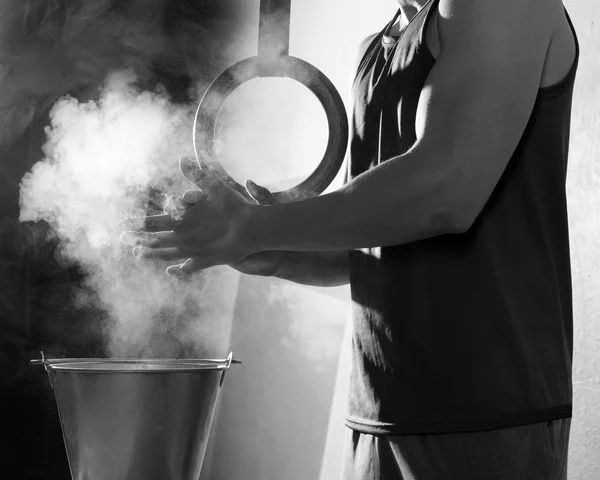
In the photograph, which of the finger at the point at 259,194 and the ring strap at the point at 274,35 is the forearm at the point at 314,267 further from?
the ring strap at the point at 274,35

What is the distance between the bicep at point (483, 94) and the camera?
86 centimetres

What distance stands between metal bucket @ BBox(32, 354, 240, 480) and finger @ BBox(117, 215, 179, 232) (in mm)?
300

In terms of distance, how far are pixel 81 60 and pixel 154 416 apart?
191 centimetres

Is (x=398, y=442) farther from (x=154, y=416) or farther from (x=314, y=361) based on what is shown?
(x=314, y=361)

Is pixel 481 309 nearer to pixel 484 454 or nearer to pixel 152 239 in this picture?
pixel 484 454

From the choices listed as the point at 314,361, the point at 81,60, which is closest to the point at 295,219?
the point at 314,361

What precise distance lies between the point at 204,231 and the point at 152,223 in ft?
0.37

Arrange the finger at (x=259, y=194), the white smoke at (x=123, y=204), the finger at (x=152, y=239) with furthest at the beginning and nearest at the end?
the white smoke at (x=123, y=204)
the finger at (x=259, y=194)
the finger at (x=152, y=239)

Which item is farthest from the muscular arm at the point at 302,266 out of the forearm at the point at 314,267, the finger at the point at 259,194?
the finger at the point at 259,194

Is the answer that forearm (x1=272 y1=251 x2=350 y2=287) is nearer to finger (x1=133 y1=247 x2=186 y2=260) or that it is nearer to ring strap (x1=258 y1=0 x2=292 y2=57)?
finger (x1=133 y1=247 x2=186 y2=260)

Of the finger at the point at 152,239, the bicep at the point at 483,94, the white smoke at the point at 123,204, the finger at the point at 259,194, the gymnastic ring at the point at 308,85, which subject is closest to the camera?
the bicep at the point at 483,94

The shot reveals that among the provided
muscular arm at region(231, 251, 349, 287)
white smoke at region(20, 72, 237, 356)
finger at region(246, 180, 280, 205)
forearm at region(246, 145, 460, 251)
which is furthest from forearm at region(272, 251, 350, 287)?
white smoke at region(20, 72, 237, 356)

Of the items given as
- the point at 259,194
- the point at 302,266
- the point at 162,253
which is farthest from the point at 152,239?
the point at 302,266

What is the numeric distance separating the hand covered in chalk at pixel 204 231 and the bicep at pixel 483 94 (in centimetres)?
27
